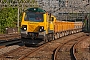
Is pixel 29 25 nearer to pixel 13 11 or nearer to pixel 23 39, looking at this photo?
pixel 23 39

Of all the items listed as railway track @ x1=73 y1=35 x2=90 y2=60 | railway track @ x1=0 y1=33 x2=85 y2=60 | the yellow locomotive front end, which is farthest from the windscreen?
railway track @ x1=73 y1=35 x2=90 y2=60

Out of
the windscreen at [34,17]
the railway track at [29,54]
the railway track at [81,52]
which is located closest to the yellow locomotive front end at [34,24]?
the windscreen at [34,17]

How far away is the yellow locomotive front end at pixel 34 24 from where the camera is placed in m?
17.1

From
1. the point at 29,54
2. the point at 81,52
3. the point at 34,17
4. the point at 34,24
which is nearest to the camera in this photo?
the point at 29,54

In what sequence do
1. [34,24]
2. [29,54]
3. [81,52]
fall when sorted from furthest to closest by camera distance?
[34,24], [81,52], [29,54]

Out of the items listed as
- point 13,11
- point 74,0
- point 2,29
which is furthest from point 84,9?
point 2,29

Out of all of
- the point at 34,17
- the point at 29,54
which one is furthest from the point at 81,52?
the point at 34,17

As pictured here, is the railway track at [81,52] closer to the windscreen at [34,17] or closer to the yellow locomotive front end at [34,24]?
the yellow locomotive front end at [34,24]

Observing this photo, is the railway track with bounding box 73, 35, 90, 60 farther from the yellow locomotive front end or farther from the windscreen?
the windscreen

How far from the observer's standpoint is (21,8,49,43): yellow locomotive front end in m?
17.1

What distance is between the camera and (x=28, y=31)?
17.3m

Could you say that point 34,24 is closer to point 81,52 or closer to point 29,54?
point 81,52

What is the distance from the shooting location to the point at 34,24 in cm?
1736

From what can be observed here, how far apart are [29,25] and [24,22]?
0.50 metres
